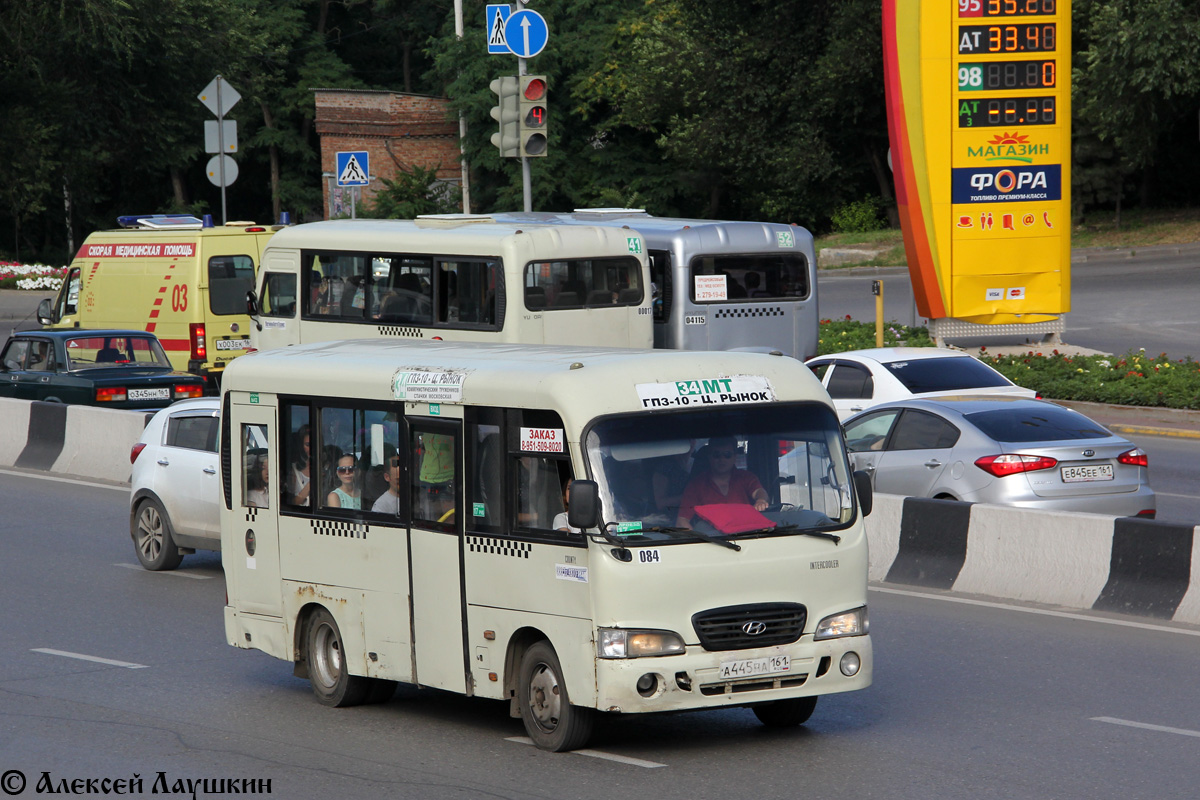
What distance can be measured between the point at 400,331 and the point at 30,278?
31.0 metres

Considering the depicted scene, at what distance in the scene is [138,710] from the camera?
955 centimetres

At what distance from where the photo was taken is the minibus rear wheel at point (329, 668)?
962 centimetres

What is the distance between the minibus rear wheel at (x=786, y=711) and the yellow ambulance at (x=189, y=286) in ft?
58.6

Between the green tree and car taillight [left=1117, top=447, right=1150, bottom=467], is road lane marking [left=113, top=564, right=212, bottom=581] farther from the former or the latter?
the green tree

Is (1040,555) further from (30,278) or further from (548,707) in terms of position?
(30,278)

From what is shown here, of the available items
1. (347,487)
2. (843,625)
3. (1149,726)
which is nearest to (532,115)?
(347,487)

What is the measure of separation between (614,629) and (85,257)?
21.5 metres

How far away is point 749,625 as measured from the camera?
318 inches

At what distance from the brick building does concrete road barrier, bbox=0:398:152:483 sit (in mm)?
37787

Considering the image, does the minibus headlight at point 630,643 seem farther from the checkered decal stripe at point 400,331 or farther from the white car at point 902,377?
the checkered decal stripe at point 400,331

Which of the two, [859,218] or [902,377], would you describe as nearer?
[902,377]

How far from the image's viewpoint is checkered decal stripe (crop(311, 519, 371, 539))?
9.37m

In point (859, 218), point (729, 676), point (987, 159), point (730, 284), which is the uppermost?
point (987, 159)

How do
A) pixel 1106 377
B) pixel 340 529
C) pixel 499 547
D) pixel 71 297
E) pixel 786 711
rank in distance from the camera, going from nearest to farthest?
pixel 499 547
pixel 786 711
pixel 340 529
pixel 1106 377
pixel 71 297
